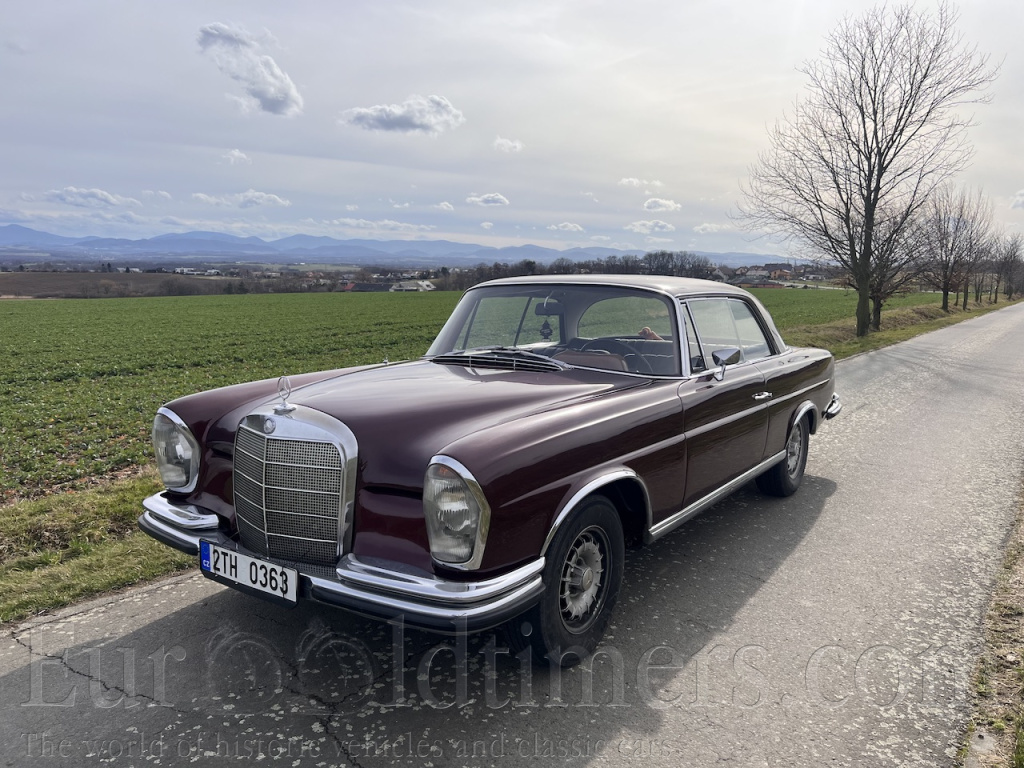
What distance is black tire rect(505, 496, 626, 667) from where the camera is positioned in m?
2.68

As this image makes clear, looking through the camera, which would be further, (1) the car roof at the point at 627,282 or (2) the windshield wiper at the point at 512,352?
(1) the car roof at the point at 627,282

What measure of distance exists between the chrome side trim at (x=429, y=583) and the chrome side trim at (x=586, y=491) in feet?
0.43

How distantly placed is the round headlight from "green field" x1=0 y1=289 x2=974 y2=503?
350cm

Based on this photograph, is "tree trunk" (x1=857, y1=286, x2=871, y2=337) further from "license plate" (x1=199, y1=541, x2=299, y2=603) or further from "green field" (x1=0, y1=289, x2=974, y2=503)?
"license plate" (x1=199, y1=541, x2=299, y2=603)

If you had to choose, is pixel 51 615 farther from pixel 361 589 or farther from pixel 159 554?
pixel 361 589

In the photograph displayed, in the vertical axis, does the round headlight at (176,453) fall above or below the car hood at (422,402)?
below

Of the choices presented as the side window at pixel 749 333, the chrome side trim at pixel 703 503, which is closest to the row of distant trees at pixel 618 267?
the side window at pixel 749 333

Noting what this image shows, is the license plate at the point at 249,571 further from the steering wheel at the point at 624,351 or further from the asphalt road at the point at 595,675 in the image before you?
the steering wheel at the point at 624,351

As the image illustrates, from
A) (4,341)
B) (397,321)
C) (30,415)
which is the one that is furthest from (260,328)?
(30,415)

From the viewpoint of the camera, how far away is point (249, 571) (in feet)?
8.89

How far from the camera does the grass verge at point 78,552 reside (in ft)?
11.2

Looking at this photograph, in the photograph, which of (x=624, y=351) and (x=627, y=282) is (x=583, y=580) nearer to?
(x=624, y=351)

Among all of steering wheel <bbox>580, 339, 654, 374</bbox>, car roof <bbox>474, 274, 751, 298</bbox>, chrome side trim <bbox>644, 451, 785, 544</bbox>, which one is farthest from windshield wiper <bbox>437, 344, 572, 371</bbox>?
chrome side trim <bbox>644, 451, 785, 544</bbox>

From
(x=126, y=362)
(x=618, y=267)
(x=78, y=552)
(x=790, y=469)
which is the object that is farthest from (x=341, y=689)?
(x=126, y=362)
